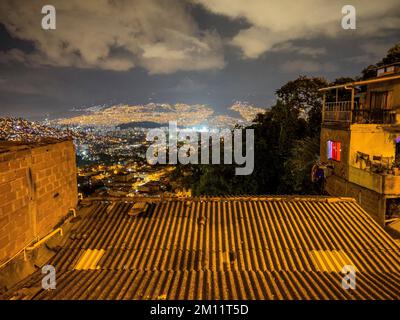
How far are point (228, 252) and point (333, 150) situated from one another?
12.9 metres

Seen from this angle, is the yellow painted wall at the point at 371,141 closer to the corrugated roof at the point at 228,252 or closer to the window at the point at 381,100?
the window at the point at 381,100

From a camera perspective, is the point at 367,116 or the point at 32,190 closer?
the point at 32,190

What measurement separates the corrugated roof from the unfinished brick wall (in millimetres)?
740

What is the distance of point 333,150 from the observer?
56.9 feet

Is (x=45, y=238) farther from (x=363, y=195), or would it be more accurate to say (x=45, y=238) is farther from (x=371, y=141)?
(x=371, y=141)

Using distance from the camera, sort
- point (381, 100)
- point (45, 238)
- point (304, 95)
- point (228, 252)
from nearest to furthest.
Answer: point (45, 238) < point (228, 252) < point (381, 100) < point (304, 95)

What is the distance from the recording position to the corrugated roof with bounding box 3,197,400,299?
5230mm

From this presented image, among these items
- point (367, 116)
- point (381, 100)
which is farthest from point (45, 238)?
point (381, 100)

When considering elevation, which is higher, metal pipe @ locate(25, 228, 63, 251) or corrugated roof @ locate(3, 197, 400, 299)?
metal pipe @ locate(25, 228, 63, 251)

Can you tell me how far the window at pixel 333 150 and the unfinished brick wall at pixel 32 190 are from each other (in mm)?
13859

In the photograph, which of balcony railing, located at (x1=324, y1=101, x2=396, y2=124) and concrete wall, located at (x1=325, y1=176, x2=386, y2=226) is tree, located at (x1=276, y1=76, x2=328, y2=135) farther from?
concrete wall, located at (x1=325, y1=176, x2=386, y2=226)

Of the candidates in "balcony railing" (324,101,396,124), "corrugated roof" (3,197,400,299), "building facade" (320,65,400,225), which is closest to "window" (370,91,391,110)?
"building facade" (320,65,400,225)
